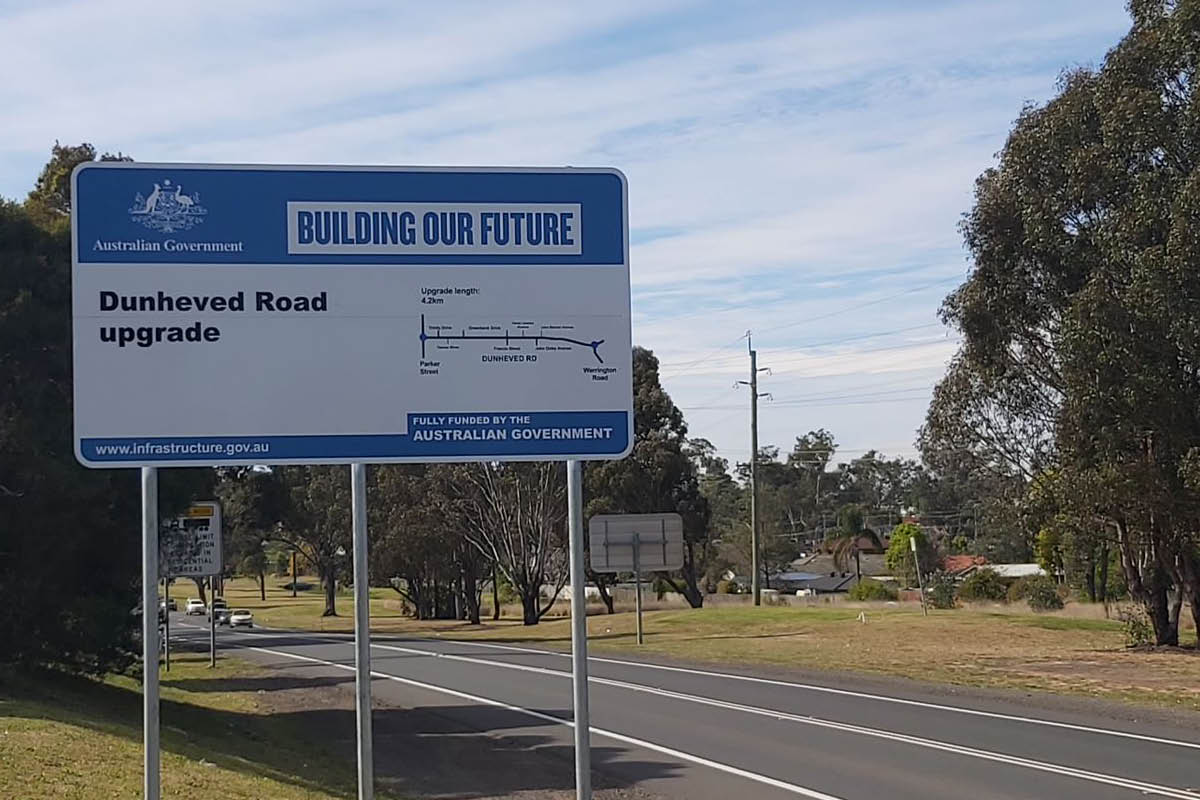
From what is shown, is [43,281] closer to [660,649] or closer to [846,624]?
[660,649]

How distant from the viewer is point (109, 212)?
586cm

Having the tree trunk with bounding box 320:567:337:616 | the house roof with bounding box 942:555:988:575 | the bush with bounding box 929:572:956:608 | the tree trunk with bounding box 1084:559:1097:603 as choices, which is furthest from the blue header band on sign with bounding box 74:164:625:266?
the house roof with bounding box 942:555:988:575

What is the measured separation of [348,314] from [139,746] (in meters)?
9.03

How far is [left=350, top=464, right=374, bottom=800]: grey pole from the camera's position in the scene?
5906 mm

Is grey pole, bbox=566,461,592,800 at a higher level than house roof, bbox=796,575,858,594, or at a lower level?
higher

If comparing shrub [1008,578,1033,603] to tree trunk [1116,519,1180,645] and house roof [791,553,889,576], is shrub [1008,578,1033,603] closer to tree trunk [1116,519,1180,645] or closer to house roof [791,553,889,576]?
tree trunk [1116,519,1180,645]

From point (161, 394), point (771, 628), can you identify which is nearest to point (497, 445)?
point (161, 394)

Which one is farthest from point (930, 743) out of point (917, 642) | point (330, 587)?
point (330, 587)

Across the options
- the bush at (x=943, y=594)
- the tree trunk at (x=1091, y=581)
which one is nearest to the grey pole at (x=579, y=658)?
the bush at (x=943, y=594)

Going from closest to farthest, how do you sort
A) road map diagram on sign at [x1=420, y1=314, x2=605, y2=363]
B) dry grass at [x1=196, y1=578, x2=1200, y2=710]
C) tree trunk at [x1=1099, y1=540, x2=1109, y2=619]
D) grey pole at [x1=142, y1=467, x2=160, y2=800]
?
grey pole at [x1=142, y1=467, x2=160, y2=800], road map diagram on sign at [x1=420, y1=314, x2=605, y2=363], dry grass at [x1=196, y1=578, x2=1200, y2=710], tree trunk at [x1=1099, y1=540, x2=1109, y2=619]

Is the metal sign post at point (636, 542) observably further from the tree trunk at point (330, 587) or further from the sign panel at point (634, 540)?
the tree trunk at point (330, 587)

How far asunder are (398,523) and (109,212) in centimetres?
5686

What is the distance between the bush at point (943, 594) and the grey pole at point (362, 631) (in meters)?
51.7

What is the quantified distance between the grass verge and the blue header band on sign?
6242 millimetres
